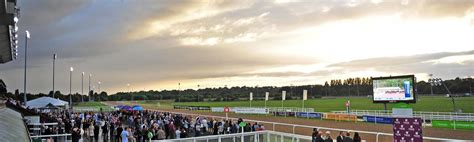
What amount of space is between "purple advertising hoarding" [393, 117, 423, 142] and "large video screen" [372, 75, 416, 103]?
886 cm

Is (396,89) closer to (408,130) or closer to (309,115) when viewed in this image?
(408,130)

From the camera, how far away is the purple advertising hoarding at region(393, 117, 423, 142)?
10.3 metres

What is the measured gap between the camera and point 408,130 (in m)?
10.6

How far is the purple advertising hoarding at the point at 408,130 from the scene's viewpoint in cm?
1028

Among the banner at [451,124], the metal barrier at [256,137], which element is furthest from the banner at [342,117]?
the metal barrier at [256,137]

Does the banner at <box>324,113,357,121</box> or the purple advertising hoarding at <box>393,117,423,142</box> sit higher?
the purple advertising hoarding at <box>393,117,423,142</box>

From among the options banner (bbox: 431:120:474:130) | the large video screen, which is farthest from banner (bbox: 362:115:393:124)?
the large video screen

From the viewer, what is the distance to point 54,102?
3212 centimetres

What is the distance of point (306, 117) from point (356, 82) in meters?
146

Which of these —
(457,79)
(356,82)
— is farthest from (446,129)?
(356,82)

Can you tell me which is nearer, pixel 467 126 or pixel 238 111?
pixel 467 126

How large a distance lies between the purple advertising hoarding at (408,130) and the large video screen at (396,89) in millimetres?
8860

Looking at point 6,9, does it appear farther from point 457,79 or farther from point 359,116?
point 457,79

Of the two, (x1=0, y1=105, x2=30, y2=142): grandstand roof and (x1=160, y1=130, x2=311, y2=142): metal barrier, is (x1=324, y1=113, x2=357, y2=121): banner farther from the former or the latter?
(x1=0, y1=105, x2=30, y2=142): grandstand roof
